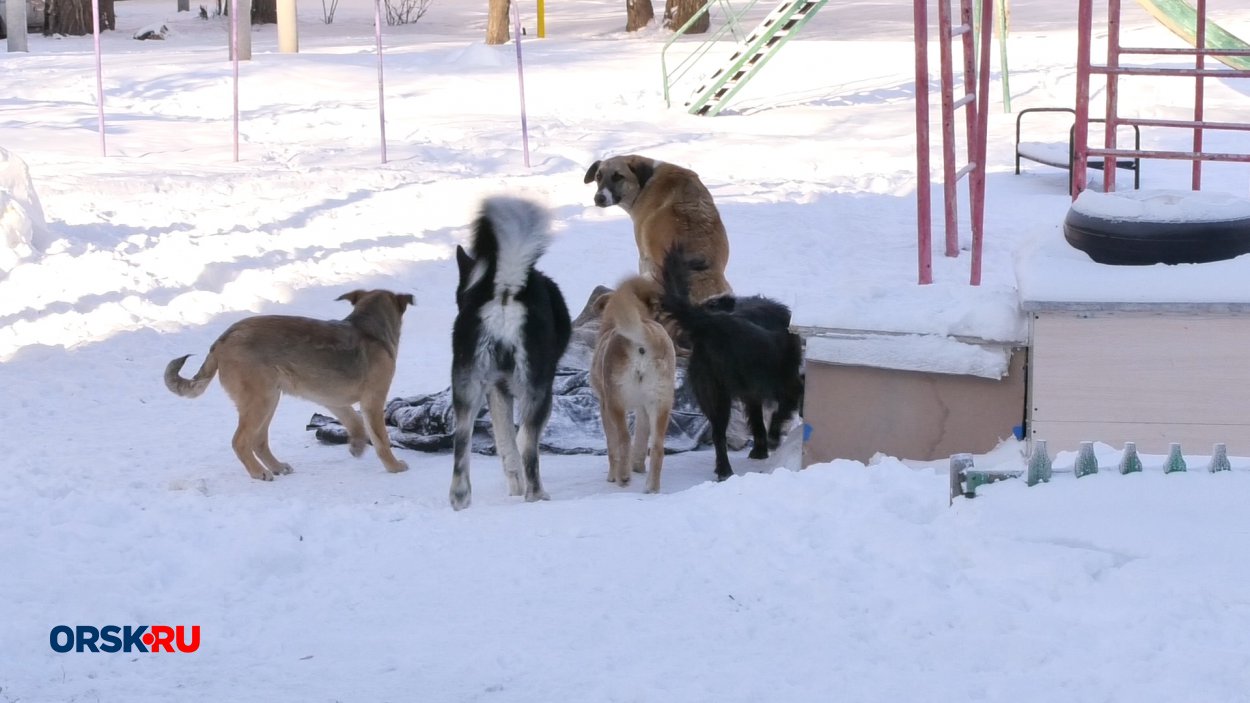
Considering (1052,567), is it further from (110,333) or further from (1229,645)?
(110,333)

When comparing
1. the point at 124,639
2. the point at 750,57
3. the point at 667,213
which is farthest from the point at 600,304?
the point at 750,57

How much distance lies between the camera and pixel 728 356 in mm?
6512

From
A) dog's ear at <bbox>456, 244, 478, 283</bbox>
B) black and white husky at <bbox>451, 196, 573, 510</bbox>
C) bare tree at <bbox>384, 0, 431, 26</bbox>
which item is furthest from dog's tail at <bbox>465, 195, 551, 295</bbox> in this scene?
bare tree at <bbox>384, 0, 431, 26</bbox>

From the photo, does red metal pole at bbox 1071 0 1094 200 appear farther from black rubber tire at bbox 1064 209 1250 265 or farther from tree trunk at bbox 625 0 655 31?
tree trunk at bbox 625 0 655 31

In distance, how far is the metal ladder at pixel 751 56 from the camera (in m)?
19.0

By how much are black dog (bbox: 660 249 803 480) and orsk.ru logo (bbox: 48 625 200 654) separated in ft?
9.51

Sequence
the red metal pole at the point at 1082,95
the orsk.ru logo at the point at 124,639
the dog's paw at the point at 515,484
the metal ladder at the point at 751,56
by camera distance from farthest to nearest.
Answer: the metal ladder at the point at 751,56, the red metal pole at the point at 1082,95, the dog's paw at the point at 515,484, the orsk.ru logo at the point at 124,639

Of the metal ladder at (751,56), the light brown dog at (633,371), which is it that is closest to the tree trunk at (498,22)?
the metal ladder at (751,56)

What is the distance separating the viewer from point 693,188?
391 inches

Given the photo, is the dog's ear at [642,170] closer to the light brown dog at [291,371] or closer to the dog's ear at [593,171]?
the dog's ear at [593,171]

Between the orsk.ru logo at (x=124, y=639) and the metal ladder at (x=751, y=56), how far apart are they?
15540 mm

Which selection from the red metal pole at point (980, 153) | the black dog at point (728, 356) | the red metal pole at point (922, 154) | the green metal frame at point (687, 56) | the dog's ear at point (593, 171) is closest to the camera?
the black dog at point (728, 356)

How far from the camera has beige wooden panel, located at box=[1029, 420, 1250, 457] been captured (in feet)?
18.9

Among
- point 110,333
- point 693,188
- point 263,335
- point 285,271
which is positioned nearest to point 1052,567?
point 263,335
